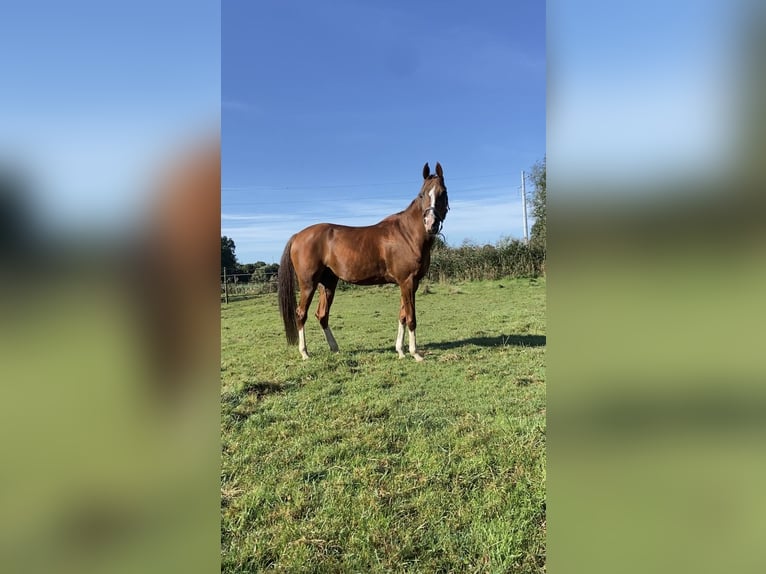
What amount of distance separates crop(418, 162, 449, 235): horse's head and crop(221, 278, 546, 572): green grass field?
1.78m

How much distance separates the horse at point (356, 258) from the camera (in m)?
6.09

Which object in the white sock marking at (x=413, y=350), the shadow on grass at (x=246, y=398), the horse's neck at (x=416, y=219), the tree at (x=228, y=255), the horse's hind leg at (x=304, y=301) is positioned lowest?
the shadow on grass at (x=246, y=398)

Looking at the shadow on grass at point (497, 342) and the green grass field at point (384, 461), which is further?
the shadow on grass at point (497, 342)

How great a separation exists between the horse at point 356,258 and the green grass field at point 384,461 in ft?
2.93

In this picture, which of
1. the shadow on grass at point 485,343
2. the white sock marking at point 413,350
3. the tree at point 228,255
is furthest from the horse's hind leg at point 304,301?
the tree at point 228,255

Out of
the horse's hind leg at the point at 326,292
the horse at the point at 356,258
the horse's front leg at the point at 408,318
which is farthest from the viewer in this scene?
the horse's hind leg at the point at 326,292

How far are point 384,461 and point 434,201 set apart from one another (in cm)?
379

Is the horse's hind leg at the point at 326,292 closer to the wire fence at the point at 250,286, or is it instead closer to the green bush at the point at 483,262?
the wire fence at the point at 250,286

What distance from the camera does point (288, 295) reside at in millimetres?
6066

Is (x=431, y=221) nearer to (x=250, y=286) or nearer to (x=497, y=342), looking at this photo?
(x=497, y=342)
